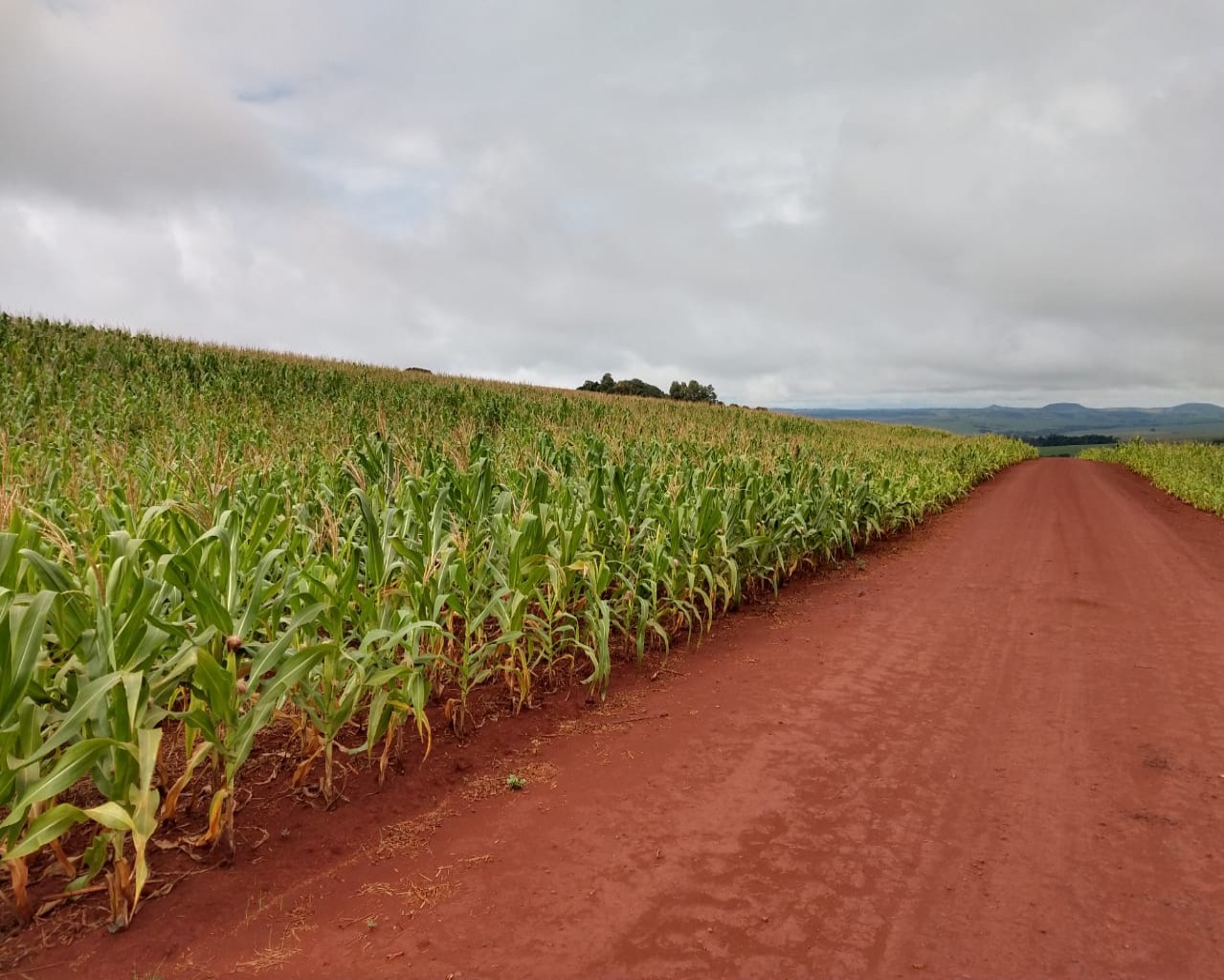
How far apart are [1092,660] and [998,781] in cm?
231

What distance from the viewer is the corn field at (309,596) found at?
91.2 inches

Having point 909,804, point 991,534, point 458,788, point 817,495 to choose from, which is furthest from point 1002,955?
point 991,534

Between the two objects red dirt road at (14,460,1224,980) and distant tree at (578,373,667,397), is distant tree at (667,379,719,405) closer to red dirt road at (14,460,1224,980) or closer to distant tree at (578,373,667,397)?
distant tree at (578,373,667,397)

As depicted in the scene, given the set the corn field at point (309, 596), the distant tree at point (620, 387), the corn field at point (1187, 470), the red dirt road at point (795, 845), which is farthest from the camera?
the distant tree at point (620, 387)

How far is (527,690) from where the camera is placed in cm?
404

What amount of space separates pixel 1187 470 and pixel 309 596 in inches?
991

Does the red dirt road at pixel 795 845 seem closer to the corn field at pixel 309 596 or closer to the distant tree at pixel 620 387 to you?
the corn field at pixel 309 596

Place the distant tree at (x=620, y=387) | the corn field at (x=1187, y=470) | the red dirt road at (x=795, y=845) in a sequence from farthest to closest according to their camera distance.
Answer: the distant tree at (x=620, y=387)
the corn field at (x=1187, y=470)
the red dirt road at (x=795, y=845)

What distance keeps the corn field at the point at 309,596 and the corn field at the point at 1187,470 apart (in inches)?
444

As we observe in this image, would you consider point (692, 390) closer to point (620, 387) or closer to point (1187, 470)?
Answer: point (620, 387)

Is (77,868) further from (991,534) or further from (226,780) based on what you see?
(991,534)

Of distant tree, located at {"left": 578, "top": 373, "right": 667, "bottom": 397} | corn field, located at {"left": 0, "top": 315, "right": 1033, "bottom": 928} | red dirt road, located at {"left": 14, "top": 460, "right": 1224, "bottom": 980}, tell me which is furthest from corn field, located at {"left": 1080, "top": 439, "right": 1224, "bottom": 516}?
distant tree, located at {"left": 578, "top": 373, "right": 667, "bottom": 397}

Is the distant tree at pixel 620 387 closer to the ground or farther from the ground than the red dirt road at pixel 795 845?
farther from the ground

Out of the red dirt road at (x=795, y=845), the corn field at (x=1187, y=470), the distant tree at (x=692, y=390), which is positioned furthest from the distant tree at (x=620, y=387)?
the red dirt road at (x=795, y=845)
